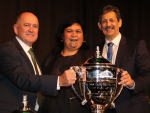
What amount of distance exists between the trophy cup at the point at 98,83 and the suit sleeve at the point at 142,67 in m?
0.40

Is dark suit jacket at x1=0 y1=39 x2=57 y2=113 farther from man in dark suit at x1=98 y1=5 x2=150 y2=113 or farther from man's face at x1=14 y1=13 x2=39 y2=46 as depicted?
man in dark suit at x1=98 y1=5 x2=150 y2=113

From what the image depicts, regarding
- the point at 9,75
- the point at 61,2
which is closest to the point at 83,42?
the point at 9,75

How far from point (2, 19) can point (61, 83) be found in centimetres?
224

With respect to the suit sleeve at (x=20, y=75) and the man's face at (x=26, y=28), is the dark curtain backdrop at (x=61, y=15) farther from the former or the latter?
the suit sleeve at (x=20, y=75)

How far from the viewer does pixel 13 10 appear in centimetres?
335

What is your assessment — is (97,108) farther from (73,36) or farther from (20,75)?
(73,36)

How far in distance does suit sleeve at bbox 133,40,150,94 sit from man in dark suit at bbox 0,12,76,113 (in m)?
0.62

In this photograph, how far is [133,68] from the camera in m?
1.85

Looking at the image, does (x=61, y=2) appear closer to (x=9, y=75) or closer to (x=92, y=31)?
(x=92, y=31)

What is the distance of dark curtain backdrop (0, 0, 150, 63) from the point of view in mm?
3309

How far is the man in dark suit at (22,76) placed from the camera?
147cm

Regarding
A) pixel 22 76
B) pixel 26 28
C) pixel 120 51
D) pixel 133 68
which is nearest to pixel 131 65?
pixel 133 68

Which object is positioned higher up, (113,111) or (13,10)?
(13,10)

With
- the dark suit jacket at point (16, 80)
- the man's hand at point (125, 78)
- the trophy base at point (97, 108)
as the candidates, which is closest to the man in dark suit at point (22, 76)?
the dark suit jacket at point (16, 80)
